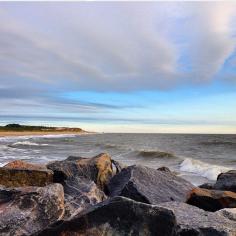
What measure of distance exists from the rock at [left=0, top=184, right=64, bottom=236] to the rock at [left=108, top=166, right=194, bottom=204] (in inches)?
61.3

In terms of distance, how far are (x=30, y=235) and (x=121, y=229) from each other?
0.98 m

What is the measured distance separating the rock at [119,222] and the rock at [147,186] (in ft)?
6.88

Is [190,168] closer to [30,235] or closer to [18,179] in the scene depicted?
[18,179]

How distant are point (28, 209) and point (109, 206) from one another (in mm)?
1163

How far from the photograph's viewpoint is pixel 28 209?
4.50 metres

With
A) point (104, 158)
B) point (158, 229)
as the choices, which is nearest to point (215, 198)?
point (104, 158)

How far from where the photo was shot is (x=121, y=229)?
3.79 m

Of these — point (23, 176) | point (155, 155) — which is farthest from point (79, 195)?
point (155, 155)

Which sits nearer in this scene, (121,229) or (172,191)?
(121,229)

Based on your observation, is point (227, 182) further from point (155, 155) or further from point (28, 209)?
point (155, 155)

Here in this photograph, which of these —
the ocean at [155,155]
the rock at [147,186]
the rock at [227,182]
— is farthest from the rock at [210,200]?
the ocean at [155,155]

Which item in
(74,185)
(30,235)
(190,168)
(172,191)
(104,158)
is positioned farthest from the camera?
(190,168)

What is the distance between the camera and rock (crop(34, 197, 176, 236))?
3.76 meters

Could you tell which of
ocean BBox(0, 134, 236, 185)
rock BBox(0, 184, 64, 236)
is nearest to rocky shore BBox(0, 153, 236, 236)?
rock BBox(0, 184, 64, 236)
